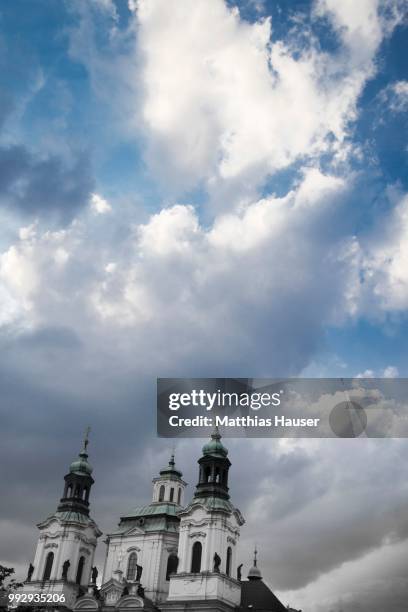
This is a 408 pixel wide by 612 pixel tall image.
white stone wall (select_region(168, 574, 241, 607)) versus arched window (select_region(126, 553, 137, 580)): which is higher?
arched window (select_region(126, 553, 137, 580))

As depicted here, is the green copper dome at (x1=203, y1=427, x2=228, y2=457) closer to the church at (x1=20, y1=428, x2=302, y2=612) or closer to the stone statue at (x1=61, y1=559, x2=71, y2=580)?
the church at (x1=20, y1=428, x2=302, y2=612)

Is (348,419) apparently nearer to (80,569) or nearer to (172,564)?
(172,564)

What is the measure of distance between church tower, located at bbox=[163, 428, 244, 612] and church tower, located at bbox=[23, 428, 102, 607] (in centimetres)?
1175

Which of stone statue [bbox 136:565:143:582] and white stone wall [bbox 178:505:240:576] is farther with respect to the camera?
stone statue [bbox 136:565:143:582]

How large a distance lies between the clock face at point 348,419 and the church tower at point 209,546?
22348mm

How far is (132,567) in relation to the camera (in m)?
57.4

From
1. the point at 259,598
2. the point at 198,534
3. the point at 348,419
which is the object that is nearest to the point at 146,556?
the point at 198,534

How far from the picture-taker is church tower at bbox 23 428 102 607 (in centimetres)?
5659

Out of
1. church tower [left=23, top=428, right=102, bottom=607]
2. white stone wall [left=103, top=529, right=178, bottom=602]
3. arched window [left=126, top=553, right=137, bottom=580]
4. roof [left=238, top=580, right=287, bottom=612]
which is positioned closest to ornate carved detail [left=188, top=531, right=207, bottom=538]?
white stone wall [left=103, top=529, right=178, bottom=602]

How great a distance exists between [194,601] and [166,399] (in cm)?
2746

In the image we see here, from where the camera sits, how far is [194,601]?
160ft

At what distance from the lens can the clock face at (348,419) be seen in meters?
28.0

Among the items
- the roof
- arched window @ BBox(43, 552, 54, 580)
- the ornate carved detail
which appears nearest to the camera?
the roof

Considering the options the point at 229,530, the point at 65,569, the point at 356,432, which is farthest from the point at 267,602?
the point at 356,432
